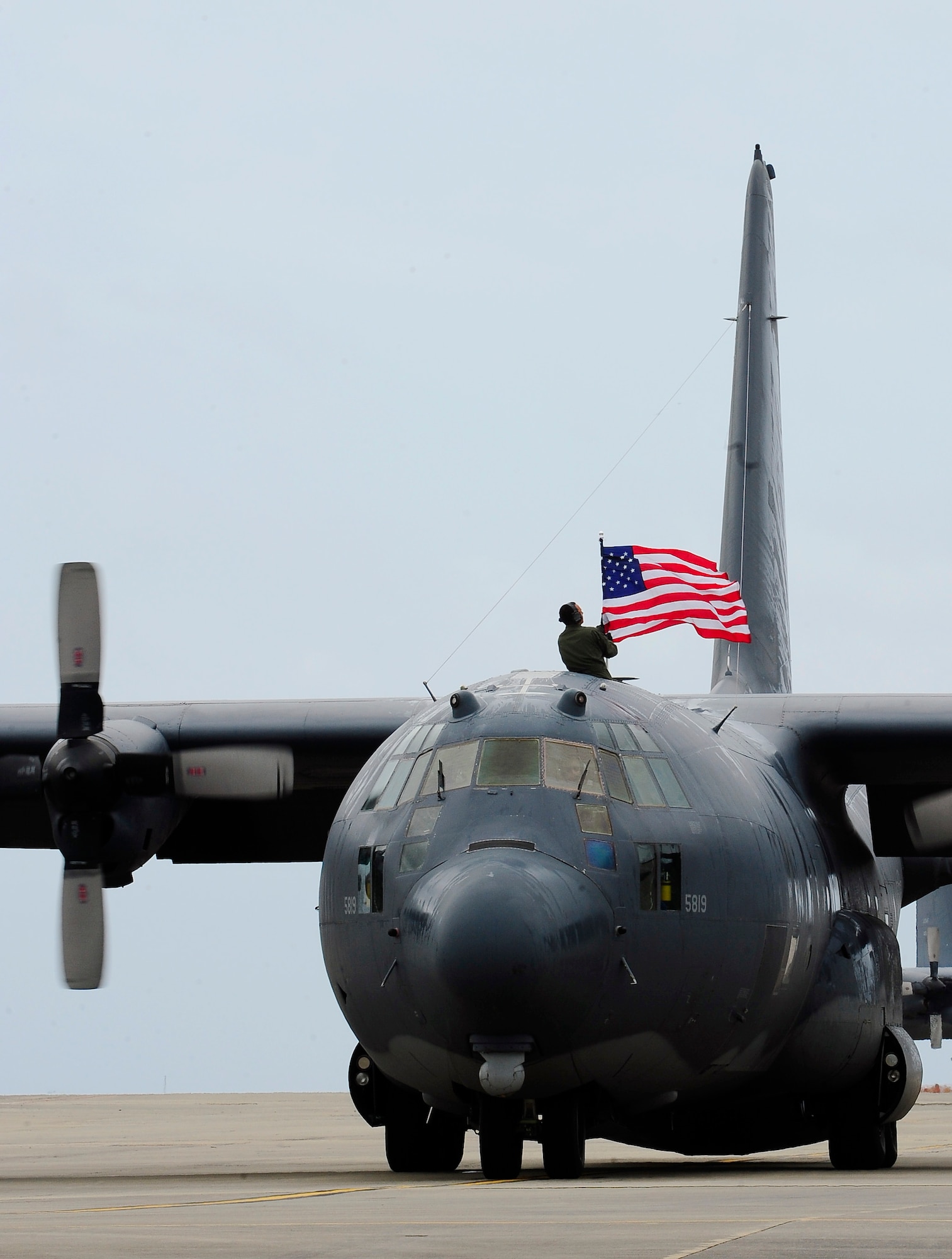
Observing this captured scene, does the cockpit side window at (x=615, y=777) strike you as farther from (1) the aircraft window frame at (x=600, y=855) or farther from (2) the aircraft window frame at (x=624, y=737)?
(1) the aircraft window frame at (x=600, y=855)

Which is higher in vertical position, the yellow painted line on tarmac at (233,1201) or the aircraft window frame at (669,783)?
the aircraft window frame at (669,783)

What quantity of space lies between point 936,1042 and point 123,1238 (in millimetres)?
34380

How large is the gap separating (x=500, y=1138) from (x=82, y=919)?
207 inches

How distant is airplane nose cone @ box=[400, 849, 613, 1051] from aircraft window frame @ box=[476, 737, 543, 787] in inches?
25.6

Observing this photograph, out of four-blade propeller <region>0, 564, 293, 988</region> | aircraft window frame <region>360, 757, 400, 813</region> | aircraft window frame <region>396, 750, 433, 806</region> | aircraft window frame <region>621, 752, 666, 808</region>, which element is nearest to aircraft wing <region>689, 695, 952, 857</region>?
aircraft window frame <region>621, 752, 666, 808</region>

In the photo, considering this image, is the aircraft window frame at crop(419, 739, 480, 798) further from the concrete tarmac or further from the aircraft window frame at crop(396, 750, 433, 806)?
the concrete tarmac

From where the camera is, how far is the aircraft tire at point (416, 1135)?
47.7 feet

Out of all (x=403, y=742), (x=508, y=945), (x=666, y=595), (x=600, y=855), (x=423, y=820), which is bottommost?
(x=508, y=945)

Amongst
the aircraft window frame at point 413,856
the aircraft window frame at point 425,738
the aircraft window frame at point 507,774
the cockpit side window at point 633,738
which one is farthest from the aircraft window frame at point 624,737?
the aircraft window frame at point 413,856

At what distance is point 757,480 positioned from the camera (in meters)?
21.6

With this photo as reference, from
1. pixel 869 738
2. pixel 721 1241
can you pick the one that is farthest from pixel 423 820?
pixel 721 1241

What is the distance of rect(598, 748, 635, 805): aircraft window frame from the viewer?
12352 millimetres

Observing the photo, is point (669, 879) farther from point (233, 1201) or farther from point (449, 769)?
point (233, 1201)

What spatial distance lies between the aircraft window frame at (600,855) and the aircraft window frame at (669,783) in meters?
0.78
